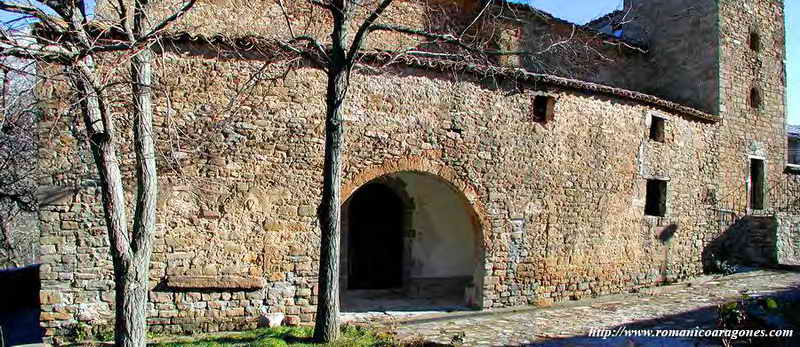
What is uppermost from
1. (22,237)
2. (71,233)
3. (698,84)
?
(698,84)

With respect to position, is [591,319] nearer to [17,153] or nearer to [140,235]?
[140,235]

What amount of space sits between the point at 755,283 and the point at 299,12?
34.9ft

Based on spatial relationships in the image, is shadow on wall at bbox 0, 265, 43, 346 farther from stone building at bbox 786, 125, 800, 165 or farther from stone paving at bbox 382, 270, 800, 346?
stone building at bbox 786, 125, 800, 165

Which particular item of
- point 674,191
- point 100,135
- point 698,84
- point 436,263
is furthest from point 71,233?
point 698,84

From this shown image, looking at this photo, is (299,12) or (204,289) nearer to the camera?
(204,289)

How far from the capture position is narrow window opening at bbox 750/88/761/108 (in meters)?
13.1

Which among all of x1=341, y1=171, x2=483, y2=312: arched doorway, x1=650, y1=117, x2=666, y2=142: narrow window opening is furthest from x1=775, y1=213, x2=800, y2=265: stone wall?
x1=341, y1=171, x2=483, y2=312: arched doorway

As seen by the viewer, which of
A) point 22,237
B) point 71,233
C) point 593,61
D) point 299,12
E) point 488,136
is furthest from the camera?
point 22,237

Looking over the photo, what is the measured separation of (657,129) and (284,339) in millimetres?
8710

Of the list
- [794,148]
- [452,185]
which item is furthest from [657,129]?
[794,148]

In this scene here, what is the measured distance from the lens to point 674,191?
10977 mm

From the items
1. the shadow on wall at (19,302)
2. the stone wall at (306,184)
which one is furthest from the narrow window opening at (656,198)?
the shadow on wall at (19,302)

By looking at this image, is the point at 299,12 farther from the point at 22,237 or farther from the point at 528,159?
the point at 22,237

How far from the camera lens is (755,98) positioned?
43.0 ft
